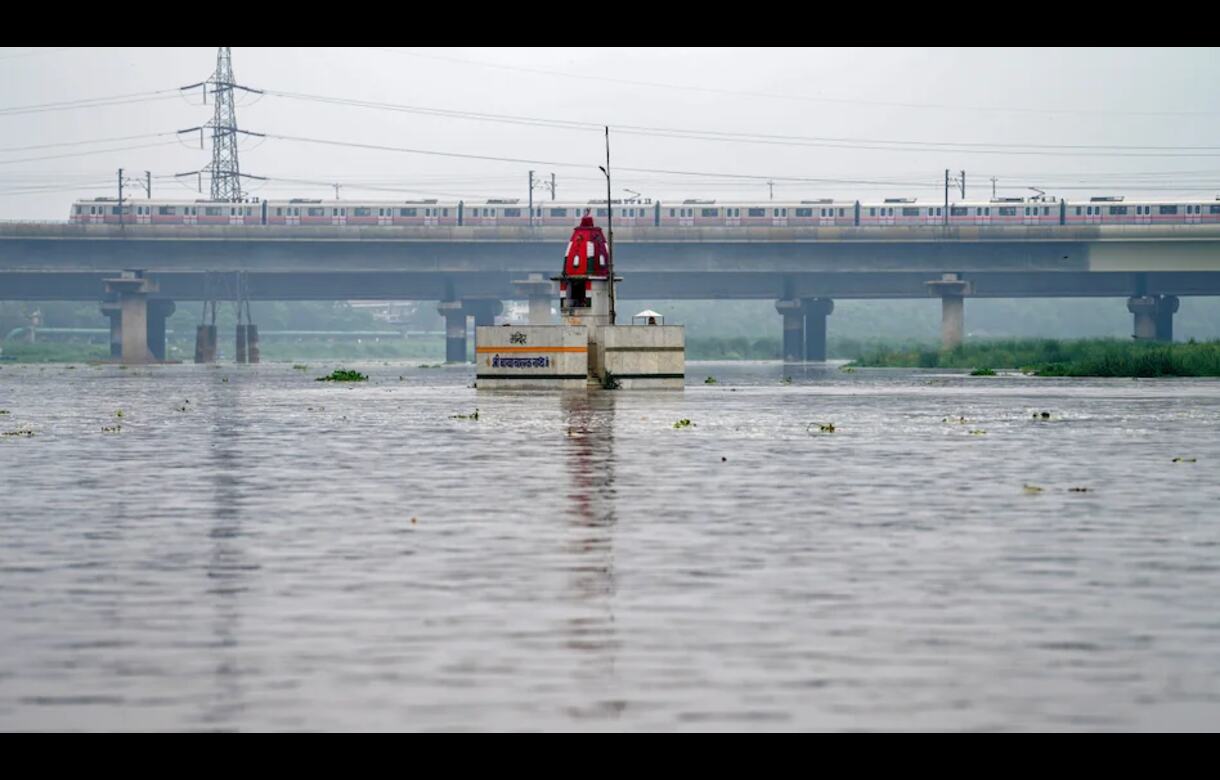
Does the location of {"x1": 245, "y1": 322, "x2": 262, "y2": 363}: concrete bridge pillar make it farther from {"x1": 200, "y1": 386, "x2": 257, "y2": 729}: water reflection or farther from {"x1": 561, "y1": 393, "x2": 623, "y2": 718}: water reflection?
{"x1": 200, "y1": 386, "x2": 257, "y2": 729}: water reflection

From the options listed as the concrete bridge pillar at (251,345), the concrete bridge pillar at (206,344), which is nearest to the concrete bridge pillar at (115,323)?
the concrete bridge pillar at (206,344)

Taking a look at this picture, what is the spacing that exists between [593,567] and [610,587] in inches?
51.4

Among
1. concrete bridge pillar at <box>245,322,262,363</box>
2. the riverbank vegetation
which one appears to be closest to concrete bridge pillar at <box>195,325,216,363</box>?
concrete bridge pillar at <box>245,322,262,363</box>

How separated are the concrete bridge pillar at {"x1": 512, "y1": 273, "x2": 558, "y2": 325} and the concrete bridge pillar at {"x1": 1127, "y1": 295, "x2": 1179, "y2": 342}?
45503 mm

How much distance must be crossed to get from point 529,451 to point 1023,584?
18.0 meters

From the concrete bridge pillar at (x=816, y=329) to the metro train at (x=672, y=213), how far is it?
22945mm

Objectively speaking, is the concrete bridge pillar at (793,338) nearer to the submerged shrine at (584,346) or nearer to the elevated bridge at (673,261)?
the elevated bridge at (673,261)

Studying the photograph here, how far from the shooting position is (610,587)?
51.0ft

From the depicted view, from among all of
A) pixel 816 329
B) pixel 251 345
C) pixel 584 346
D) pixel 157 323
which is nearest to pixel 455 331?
pixel 251 345

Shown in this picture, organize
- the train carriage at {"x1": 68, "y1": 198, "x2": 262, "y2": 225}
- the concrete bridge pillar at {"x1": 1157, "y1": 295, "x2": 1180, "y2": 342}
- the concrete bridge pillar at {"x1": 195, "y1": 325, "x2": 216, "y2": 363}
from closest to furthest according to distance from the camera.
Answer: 1. the train carriage at {"x1": 68, "y1": 198, "x2": 262, "y2": 225}
2. the concrete bridge pillar at {"x1": 1157, "y1": 295, "x2": 1180, "y2": 342}
3. the concrete bridge pillar at {"x1": 195, "y1": 325, "x2": 216, "y2": 363}

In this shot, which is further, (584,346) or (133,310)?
(133,310)

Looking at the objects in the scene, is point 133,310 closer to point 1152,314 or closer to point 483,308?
point 483,308

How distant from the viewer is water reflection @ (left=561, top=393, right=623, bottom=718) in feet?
37.6
